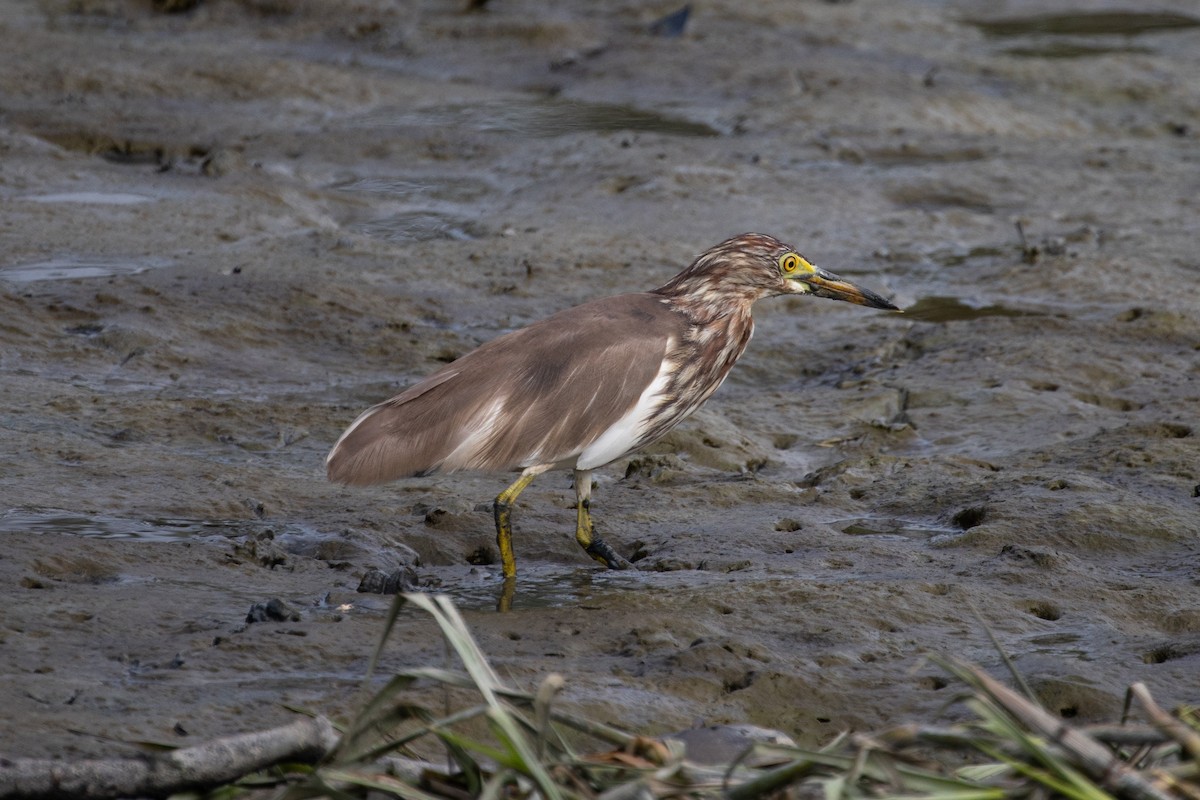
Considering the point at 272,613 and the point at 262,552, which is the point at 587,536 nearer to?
the point at 262,552

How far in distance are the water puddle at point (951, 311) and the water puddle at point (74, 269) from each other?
4427 mm

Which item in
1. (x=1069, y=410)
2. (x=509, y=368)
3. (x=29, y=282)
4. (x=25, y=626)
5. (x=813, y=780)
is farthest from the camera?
(x=29, y=282)

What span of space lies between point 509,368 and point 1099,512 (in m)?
2.40

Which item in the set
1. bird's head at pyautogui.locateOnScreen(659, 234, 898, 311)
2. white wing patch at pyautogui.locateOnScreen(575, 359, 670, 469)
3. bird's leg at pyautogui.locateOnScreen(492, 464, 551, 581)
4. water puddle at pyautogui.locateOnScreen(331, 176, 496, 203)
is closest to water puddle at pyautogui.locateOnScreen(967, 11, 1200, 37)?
water puddle at pyautogui.locateOnScreen(331, 176, 496, 203)

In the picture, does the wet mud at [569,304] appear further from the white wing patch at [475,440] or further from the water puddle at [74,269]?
the white wing patch at [475,440]

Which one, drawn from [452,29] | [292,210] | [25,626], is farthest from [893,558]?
[452,29]

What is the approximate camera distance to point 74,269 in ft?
27.8

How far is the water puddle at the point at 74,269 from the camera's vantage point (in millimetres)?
8258

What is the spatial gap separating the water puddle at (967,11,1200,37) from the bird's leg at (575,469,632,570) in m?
12.9

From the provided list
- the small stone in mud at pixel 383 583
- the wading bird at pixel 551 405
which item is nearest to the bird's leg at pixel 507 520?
the wading bird at pixel 551 405

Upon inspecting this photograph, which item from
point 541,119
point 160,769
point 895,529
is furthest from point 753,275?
point 541,119

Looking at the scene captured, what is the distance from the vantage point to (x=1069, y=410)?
7410 millimetres

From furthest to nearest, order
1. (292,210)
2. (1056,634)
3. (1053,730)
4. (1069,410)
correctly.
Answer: (292,210), (1069,410), (1056,634), (1053,730)

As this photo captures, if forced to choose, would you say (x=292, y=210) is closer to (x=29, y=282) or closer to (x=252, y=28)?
(x=29, y=282)
